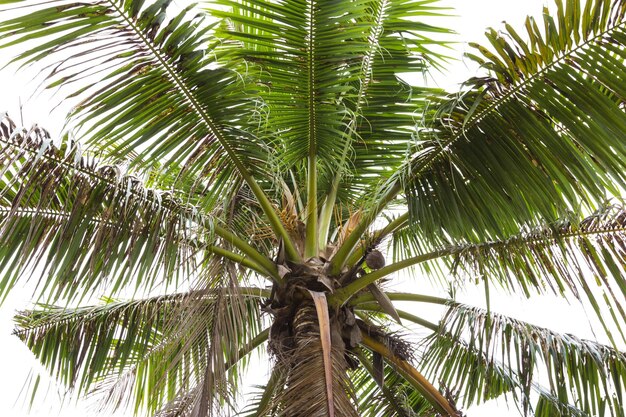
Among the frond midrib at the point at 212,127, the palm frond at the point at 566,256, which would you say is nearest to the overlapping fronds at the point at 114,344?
the frond midrib at the point at 212,127

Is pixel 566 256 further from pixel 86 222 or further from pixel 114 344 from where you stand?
pixel 114 344

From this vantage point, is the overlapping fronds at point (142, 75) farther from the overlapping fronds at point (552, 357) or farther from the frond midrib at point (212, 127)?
→ the overlapping fronds at point (552, 357)

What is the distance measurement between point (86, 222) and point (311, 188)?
95cm

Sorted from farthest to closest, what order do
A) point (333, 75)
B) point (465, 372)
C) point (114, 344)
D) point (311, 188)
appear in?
point (114, 344) < point (465, 372) < point (311, 188) < point (333, 75)

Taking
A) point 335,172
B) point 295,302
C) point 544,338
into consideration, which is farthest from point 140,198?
point 544,338

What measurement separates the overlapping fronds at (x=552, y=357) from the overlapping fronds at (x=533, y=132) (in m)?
0.81

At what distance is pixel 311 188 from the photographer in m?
3.17

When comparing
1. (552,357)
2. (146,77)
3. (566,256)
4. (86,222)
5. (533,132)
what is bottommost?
(552,357)

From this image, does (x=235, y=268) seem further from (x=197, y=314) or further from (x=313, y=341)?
(x=313, y=341)

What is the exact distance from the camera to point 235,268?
2.91m

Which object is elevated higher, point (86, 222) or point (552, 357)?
point (86, 222)

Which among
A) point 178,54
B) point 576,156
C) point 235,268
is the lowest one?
point 576,156

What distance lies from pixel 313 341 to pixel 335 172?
113 cm

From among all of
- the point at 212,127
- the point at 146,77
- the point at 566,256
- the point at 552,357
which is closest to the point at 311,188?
the point at 212,127
